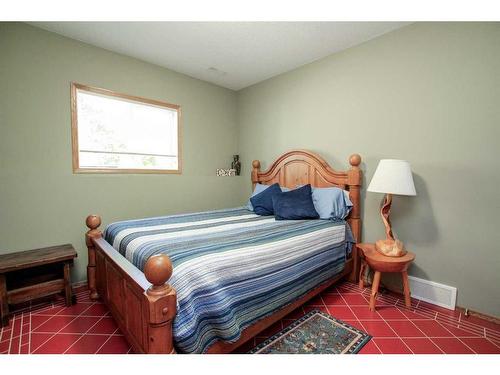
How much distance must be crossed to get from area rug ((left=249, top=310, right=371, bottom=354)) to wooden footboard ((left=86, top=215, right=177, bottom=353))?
677mm

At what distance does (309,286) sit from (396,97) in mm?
1968

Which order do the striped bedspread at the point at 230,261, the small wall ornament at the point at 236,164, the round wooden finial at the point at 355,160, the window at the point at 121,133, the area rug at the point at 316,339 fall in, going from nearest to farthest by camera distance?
the striped bedspread at the point at 230,261
the area rug at the point at 316,339
the round wooden finial at the point at 355,160
the window at the point at 121,133
the small wall ornament at the point at 236,164

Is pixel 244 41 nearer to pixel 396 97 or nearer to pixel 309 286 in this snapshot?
pixel 396 97

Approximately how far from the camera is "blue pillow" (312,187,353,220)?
7.95ft

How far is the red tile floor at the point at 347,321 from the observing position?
1518 millimetres

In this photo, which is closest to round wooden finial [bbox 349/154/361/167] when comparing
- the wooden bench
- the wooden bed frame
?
the wooden bed frame

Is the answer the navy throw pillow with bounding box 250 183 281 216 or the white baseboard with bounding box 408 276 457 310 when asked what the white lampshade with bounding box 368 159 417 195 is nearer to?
the white baseboard with bounding box 408 276 457 310

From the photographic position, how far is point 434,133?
6.70ft

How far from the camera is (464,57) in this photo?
6.19 feet

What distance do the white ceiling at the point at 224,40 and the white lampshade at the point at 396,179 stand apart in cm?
139

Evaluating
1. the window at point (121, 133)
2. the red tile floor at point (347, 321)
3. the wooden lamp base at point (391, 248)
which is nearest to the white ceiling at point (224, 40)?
the window at point (121, 133)

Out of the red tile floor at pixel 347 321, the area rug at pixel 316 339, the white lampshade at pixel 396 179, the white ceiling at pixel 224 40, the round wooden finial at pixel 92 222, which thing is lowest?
the red tile floor at pixel 347 321

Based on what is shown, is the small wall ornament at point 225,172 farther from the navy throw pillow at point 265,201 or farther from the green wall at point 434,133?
the green wall at point 434,133
